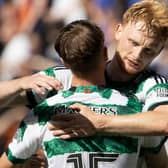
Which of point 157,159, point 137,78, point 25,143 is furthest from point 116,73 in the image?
point 25,143

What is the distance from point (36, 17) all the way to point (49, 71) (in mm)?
898

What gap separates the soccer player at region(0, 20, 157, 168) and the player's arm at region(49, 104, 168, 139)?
0.02 metres

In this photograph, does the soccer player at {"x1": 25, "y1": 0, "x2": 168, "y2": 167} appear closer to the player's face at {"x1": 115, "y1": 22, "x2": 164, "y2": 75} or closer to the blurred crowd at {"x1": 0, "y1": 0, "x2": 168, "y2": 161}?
the player's face at {"x1": 115, "y1": 22, "x2": 164, "y2": 75}

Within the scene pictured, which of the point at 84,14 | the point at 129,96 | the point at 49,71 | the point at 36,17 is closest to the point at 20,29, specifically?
the point at 36,17

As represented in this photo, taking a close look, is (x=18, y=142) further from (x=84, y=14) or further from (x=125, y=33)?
(x=84, y=14)

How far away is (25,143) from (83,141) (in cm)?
16

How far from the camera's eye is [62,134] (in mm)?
1708

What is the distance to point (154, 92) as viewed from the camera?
1826mm

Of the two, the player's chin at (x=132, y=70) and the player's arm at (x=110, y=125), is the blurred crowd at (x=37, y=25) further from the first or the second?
the player's arm at (x=110, y=125)

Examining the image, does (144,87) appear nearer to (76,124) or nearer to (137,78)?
(137,78)

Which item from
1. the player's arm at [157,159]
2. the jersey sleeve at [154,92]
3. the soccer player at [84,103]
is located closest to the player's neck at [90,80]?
the soccer player at [84,103]

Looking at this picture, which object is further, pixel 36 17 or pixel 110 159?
pixel 36 17

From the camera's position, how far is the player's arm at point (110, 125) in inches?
67.0

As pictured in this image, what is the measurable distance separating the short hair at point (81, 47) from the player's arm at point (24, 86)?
0.08 meters
